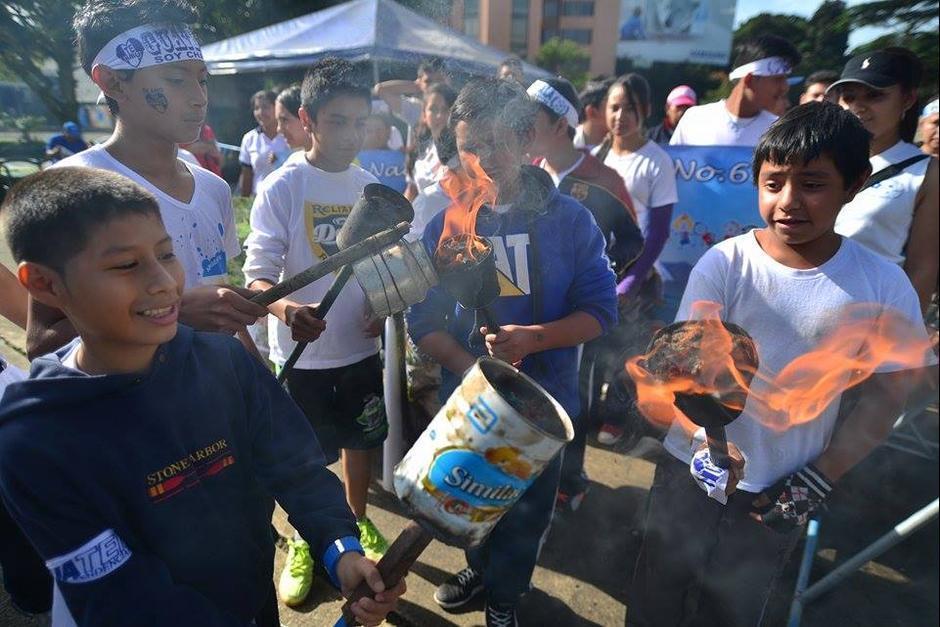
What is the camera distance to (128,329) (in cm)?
135

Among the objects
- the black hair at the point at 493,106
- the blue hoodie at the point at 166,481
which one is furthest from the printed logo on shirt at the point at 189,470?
the black hair at the point at 493,106

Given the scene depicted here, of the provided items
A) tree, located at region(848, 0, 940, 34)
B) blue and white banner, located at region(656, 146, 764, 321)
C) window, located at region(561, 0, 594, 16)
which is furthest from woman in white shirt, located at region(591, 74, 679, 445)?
window, located at region(561, 0, 594, 16)

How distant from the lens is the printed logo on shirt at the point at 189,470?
1.40m

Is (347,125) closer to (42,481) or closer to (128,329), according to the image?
(128,329)

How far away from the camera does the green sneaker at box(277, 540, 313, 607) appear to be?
9.13 ft

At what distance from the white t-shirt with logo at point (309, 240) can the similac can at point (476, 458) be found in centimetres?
161

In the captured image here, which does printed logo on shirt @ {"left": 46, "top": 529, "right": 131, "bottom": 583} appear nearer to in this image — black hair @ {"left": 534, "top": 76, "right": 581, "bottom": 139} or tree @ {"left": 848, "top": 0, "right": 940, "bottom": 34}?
black hair @ {"left": 534, "top": 76, "right": 581, "bottom": 139}

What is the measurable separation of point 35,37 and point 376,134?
6829mm

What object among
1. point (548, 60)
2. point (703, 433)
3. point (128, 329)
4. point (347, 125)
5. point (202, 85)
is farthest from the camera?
point (548, 60)

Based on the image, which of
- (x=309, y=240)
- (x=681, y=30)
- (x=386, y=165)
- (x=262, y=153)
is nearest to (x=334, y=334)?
(x=309, y=240)

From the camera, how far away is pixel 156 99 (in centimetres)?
213

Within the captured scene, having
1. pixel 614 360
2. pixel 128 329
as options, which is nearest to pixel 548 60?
pixel 614 360

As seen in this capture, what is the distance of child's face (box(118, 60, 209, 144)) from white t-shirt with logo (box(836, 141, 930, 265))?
132 inches

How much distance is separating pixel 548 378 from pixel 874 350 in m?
1.25
